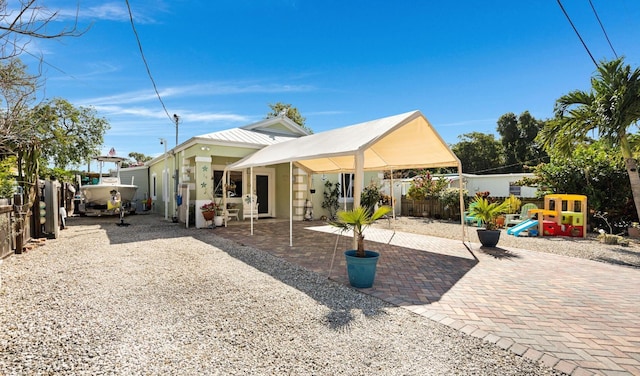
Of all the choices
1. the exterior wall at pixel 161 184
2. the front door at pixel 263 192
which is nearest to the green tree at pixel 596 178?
the front door at pixel 263 192

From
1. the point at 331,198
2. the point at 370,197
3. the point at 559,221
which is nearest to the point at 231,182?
the point at 331,198

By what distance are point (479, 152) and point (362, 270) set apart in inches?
1207

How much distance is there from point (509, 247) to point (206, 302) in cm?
718

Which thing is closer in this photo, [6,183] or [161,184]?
[6,183]

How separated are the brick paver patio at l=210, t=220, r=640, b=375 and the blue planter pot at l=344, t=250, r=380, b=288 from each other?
162 millimetres

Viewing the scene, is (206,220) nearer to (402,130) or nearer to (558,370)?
(402,130)

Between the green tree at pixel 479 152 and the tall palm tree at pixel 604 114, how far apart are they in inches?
886

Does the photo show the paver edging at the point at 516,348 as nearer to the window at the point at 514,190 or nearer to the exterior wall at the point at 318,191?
the exterior wall at the point at 318,191

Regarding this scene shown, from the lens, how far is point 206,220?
414 inches

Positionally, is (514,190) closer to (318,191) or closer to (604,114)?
(604,114)

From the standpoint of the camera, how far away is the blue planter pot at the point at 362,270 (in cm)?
436

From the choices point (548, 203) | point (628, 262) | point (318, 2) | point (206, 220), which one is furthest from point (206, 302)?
point (548, 203)

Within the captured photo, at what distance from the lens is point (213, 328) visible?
3.10m

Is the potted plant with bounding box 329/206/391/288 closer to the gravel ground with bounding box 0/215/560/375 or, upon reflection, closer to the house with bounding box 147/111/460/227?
the gravel ground with bounding box 0/215/560/375
